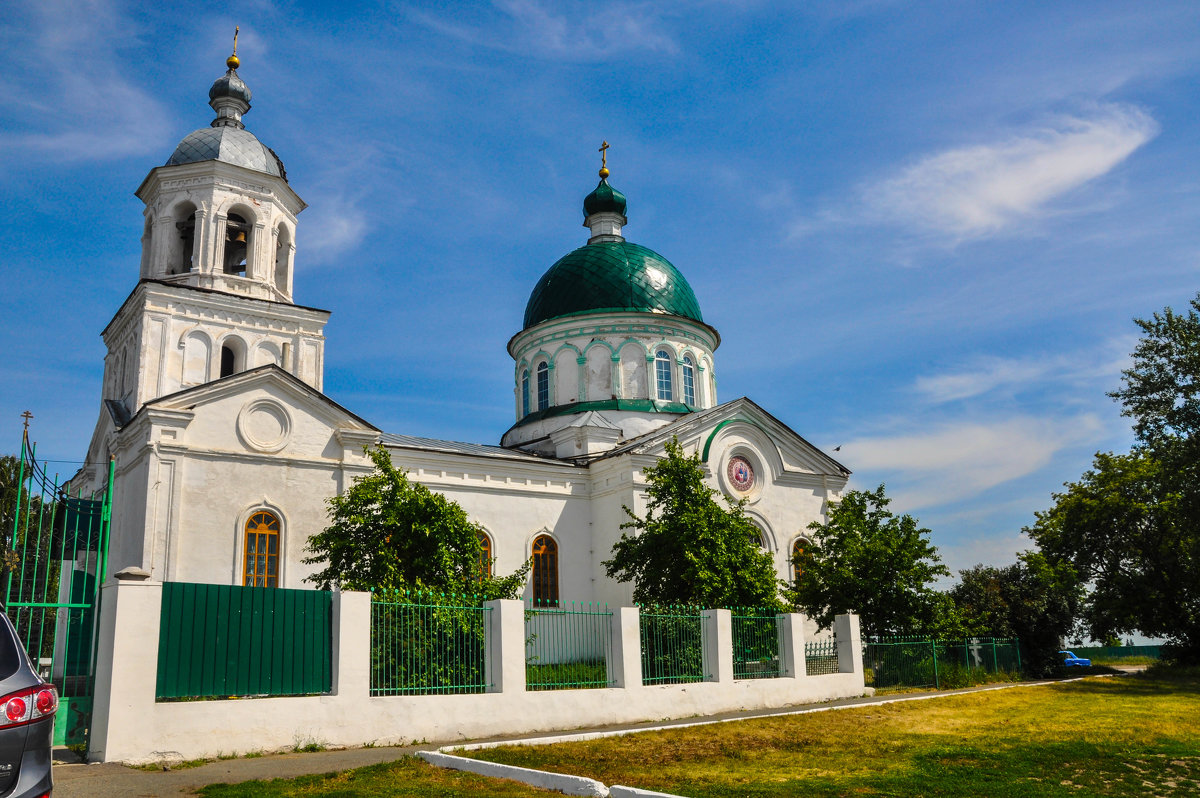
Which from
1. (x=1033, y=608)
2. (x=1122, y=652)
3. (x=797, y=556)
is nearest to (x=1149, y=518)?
(x=1033, y=608)

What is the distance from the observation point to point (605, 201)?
2989cm

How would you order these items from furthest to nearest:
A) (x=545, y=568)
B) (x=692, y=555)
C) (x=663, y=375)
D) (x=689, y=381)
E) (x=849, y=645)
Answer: (x=689, y=381), (x=663, y=375), (x=545, y=568), (x=849, y=645), (x=692, y=555)

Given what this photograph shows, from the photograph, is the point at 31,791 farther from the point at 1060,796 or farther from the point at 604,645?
the point at 604,645

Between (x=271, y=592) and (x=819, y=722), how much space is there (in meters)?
7.32

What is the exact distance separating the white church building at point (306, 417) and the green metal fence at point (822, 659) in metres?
5.80

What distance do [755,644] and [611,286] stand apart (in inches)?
538

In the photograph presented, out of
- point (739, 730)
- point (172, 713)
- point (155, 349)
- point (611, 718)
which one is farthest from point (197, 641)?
point (155, 349)

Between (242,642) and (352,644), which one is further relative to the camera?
(352,644)

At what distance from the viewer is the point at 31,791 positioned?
4586 millimetres

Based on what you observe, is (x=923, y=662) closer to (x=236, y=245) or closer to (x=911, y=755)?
(x=911, y=755)

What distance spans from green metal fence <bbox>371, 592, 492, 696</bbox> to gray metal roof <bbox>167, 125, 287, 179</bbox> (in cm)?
1378

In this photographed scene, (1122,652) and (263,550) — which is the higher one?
(263,550)

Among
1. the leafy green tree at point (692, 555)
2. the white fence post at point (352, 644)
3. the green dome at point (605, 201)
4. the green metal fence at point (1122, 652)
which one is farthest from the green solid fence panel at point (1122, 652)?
the white fence post at point (352, 644)

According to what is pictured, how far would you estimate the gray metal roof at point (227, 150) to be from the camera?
21.6 meters
